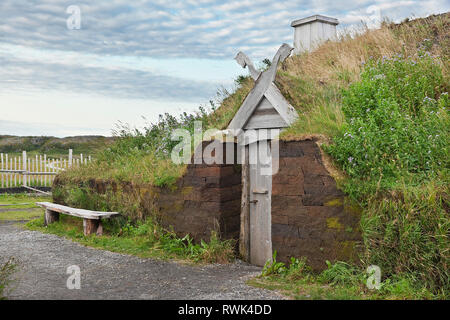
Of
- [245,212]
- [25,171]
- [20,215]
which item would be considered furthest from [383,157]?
[25,171]

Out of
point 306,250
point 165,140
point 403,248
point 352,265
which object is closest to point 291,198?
point 306,250

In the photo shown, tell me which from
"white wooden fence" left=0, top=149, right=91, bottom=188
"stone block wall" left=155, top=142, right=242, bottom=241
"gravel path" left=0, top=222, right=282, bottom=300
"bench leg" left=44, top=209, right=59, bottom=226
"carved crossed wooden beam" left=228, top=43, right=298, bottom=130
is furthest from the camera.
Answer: "white wooden fence" left=0, top=149, right=91, bottom=188

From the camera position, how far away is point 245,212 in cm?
779

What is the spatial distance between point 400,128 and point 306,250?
7.67 feet

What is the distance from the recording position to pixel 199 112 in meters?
11.4

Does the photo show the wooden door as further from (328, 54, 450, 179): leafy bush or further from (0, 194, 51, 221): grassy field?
(0, 194, 51, 221): grassy field

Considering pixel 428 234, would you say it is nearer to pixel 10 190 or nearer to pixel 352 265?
pixel 352 265

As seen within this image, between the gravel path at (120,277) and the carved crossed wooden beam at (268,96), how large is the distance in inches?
105

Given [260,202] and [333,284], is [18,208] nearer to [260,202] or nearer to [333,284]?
[260,202]

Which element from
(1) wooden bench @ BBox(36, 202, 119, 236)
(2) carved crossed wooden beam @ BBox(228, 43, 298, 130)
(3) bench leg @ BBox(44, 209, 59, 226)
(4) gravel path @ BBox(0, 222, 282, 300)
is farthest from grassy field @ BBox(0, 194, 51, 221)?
(2) carved crossed wooden beam @ BBox(228, 43, 298, 130)

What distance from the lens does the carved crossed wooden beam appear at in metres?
7.38

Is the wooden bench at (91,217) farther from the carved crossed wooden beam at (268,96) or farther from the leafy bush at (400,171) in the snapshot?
the leafy bush at (400,171)

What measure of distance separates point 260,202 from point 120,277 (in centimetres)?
275

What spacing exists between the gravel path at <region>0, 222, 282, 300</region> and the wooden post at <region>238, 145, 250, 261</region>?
31 centimetres
